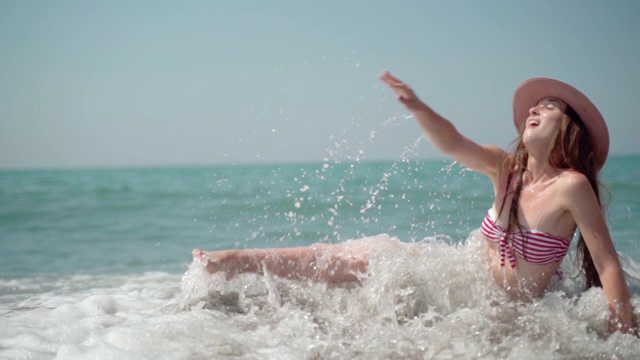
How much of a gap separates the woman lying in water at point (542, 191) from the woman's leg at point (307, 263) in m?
→ 0.04

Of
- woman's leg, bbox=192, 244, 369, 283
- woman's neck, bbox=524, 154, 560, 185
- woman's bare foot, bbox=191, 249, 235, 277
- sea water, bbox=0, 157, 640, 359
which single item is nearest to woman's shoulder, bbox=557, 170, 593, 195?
woman's neck, bbox=524, 154, 560, 185

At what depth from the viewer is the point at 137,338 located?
3.21 m

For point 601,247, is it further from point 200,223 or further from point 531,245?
point 200,223

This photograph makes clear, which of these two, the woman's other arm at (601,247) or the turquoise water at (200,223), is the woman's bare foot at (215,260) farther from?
the woman's other arm at (601,247)

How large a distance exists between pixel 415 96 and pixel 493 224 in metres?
0.92

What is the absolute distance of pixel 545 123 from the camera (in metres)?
3.56

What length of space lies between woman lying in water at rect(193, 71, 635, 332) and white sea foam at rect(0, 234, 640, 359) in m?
0.13

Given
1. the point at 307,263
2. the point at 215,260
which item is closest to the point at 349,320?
the point at 307,263

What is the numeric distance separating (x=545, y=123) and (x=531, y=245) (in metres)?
0.70

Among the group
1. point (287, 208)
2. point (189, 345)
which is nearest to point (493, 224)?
point (189, 345)

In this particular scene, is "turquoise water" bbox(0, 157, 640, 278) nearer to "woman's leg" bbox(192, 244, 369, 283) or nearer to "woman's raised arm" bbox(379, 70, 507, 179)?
"woman's leg" bbox(192, 244, 369, 283)

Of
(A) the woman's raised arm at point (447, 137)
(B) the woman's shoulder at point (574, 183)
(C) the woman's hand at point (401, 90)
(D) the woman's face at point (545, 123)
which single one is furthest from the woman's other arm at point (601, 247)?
(C) the woman's hand at point (401, 90)

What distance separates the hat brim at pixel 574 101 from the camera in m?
3.49

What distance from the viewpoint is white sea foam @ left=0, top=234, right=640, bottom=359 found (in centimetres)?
310
